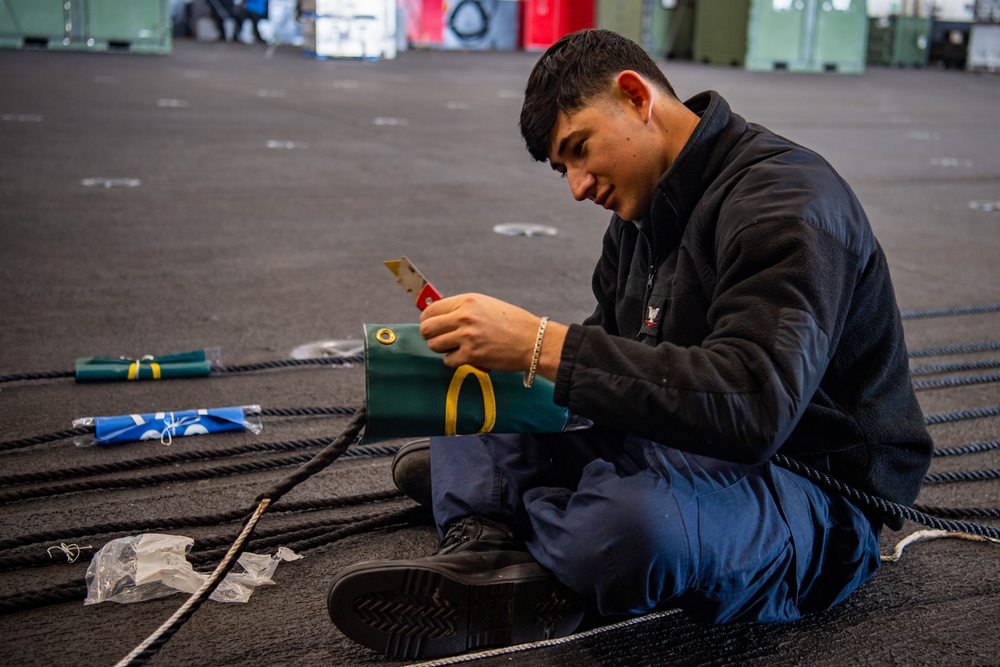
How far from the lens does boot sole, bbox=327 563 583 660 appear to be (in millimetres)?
1591

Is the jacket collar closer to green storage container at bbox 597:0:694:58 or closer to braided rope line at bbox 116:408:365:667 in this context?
braided rope line at bbox 116:408:365:667

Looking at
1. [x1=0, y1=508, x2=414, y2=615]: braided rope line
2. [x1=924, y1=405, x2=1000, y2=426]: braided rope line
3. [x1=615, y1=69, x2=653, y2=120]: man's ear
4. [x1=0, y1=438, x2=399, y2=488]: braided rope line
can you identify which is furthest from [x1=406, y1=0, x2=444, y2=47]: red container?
[x1=615, y1=69, x2=653, y2=120]: man's ear

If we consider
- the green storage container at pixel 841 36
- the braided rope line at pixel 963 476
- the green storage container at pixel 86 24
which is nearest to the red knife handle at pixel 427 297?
the braided rope line at pixel 963 476

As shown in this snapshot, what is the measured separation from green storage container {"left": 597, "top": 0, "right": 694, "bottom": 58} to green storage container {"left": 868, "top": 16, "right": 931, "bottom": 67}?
4.24 metres

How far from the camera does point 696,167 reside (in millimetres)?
1655

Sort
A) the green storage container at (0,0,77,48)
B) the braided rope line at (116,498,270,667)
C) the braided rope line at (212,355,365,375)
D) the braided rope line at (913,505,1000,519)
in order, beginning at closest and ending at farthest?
1. the braided rope line at (116,498,270,667)
2. the braided rope line at (913,505,1000,519)
3. the braided rope line at (212,355,365,375)
4. the green storage container at (0,0,77,48)

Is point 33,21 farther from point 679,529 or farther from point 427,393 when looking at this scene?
point 679,529

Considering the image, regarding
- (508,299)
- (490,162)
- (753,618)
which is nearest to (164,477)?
(753,618)

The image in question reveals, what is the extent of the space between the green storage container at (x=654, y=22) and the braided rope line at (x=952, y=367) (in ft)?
62.9

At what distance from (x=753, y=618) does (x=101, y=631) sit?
1096 millimetres

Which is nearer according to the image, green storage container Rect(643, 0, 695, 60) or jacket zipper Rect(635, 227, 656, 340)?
jacket zipper Rect(635, 227, 656, 340)

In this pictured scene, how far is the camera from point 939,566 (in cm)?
201

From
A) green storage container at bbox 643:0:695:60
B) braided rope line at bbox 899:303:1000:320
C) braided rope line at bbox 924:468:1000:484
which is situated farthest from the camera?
green storage container at bbox 643:0:695:60

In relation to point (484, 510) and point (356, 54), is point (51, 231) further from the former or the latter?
point (356, 54)
